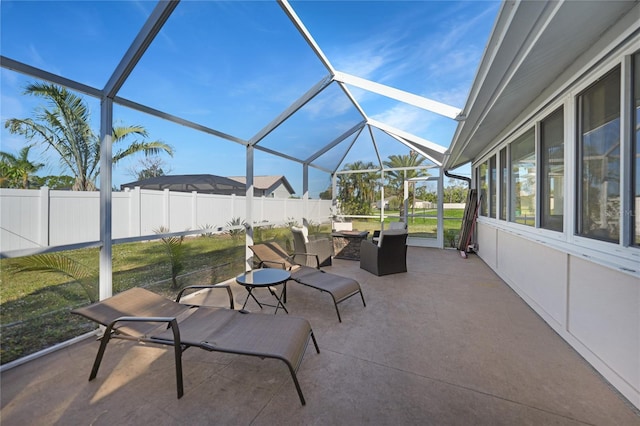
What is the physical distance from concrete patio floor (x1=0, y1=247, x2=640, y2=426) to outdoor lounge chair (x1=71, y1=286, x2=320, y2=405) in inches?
8.0

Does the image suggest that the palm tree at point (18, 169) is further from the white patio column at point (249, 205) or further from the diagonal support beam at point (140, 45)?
the white patio column at point (249, 205)

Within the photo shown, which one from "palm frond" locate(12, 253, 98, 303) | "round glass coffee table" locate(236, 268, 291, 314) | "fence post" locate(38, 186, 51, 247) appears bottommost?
"round glass coffee table" locate(236, 268, 291, 314)

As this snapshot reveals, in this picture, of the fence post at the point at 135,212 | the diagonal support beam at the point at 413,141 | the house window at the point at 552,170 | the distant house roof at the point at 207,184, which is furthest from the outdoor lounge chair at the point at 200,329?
the diagonal support beam at the point at 413,141

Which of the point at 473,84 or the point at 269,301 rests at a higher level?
the point at 473,84

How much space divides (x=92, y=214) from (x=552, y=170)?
570 cm

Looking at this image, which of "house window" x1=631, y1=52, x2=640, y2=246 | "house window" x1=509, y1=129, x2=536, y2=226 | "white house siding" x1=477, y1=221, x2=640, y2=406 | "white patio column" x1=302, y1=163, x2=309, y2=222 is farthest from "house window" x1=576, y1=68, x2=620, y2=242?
"white patio column" x1=302, y1=163, x2=309, y2=222

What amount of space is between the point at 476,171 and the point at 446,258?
3094 millimetres

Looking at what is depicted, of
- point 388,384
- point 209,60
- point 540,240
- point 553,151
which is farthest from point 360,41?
point 388,384

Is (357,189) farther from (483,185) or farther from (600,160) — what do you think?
(600,160)

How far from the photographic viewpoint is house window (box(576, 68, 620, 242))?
2.24 metres

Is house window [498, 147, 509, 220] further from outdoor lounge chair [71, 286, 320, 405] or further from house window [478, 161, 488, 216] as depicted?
outdoor lounge chair [71, 286, 320, 405]

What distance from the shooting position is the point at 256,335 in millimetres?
2271

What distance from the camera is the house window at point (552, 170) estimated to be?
3.17 meters

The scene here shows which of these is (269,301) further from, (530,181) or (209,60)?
(530,181)
